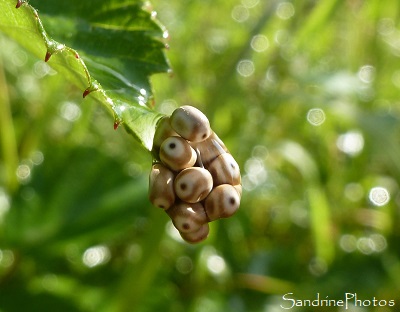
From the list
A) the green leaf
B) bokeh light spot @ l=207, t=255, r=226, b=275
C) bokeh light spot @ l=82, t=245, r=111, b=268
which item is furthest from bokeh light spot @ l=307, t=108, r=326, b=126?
the green leaf

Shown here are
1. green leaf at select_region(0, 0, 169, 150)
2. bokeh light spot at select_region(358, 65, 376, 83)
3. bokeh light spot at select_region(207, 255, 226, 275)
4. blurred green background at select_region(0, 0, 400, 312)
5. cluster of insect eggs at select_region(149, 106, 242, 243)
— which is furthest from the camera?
bokeh light spot at select_region(358, 65, 376, 83)

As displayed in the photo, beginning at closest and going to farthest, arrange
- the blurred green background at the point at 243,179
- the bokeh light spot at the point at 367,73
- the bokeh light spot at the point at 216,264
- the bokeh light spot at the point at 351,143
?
the blurred green background at the point at 243,179 → the bokeh light spot at the point at 216,264 → the bokeh light spot at the point at 351,143 → the bokeh light spot at the point at 367,73

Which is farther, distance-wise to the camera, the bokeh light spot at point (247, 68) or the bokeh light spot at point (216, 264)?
the bokeh light spot at point (247, 68)

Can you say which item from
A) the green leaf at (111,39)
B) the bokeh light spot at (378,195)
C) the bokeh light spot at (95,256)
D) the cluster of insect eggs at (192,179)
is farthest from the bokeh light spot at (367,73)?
the cluster of insect eggs at (192,179)

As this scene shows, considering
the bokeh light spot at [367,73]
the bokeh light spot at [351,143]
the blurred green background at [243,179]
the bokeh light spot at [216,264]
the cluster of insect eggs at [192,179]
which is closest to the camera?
the cluster of insect eggs at [192,179]

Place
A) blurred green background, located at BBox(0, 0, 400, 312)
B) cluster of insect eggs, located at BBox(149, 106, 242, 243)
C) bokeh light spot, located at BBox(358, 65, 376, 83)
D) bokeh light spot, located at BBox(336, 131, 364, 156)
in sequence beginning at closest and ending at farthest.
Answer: cluster of insect eggs, located at BBox(149, 106, 242, 243), blurred green background, located at BBox(0, 0, 400, 312), bokeh light spot, located at BBox(336, 131, 364, 156), bokeh light spot, located at BBox(358, 65, 376, 83)

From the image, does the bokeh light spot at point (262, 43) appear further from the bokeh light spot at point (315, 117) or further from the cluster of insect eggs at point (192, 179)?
the cluster of insect eggs at point (192, 179)

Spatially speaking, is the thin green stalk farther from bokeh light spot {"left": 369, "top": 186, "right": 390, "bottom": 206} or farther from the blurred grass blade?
bokeh light spot {"left": 369, "top": 186, "right": 390, "bottom": 206}
